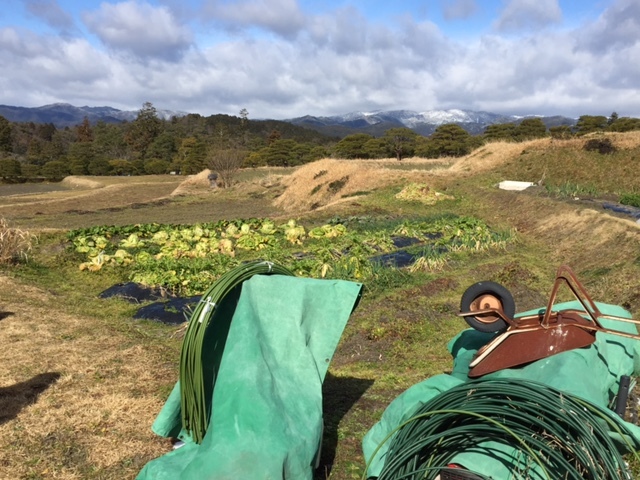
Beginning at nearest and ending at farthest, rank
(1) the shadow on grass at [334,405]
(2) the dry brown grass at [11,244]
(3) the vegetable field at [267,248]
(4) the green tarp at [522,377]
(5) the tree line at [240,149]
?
(4) the green tarp at [522,377] < (1) the shadow on grass at [334,405] < (3) the vegetable field at [267,248] < (2) the dry brown grass at [11,244] < (5) the tree line at [240,149]

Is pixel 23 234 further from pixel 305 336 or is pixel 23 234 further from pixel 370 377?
pixel 305 336

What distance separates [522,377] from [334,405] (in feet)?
7.40

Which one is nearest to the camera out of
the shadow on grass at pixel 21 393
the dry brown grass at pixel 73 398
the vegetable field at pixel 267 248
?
the dry brown grass at pixel 73 398

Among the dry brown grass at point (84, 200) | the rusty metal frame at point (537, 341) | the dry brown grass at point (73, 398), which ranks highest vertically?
the rusty metal frame at point (537, 341)

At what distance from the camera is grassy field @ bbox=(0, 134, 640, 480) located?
4.40 m

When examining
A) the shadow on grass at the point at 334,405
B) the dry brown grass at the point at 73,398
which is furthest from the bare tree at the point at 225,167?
the shadow on grass at the point at 334,405

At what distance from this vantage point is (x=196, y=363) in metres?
3.35

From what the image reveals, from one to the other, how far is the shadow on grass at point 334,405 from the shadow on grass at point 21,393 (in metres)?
2.96

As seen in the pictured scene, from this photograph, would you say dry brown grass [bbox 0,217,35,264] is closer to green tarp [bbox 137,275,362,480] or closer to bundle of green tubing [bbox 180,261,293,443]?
green tarp [bbox 137,275,362,480]

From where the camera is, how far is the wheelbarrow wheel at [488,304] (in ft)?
11.5

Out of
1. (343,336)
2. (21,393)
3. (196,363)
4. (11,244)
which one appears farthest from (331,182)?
(196,363)

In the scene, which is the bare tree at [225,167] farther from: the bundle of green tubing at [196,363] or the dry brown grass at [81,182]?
the bundle of green tubing at [196,363]

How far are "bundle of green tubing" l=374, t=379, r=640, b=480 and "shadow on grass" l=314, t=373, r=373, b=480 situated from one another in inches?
46.9

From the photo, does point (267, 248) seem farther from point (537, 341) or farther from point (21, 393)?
point (537, 341)
